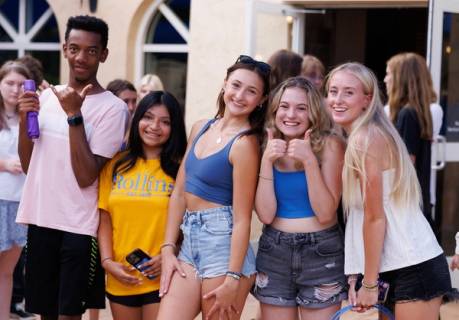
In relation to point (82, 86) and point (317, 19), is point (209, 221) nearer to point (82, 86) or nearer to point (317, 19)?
point (82, 86)

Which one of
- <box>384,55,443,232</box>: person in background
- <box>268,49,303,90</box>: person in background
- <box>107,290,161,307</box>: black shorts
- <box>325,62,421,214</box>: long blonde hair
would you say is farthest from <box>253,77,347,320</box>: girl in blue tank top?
<box>384,55,443,232</box>: person in background

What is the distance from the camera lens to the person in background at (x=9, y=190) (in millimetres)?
5562

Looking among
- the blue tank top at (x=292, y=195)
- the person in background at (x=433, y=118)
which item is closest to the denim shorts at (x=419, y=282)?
the blue tank top at (x=292, y=195)

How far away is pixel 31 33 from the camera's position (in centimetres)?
1070

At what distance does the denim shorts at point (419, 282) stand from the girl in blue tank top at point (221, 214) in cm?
63

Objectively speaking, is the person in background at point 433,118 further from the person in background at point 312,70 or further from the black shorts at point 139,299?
the black shorts at point 139,299

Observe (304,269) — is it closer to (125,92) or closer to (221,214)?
(221,214)

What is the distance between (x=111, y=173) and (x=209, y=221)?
61 cm

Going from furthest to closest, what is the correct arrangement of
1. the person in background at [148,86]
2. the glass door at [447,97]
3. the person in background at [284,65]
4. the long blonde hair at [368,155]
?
the person in background at [148,86] → the glass door at [447,97] → the person in background at [284,65] → the long blonde hair at [368,155]

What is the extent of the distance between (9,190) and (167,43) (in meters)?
4.71

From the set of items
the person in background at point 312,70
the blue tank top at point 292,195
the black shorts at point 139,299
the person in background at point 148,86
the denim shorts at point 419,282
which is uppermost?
the person in background at point 312,70

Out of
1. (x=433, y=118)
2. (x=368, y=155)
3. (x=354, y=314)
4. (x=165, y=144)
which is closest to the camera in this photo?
(x=368, y=155)

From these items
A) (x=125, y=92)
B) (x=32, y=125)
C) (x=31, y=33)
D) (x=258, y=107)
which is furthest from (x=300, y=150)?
(x=31, y=33)

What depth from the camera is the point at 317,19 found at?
9.70 meters
